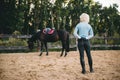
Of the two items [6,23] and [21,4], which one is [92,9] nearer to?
[21,4]

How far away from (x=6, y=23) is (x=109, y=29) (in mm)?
25372

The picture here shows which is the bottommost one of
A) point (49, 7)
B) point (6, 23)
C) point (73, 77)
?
point (73, 77)

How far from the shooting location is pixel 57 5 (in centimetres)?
4675

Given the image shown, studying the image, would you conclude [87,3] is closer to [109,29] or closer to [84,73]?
[109,29]

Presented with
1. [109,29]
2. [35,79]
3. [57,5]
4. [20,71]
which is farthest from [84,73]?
[109,29]

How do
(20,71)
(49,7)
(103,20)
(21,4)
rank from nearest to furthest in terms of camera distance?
1. (20,71)
2. (21,4)
3. (49,7)
4. (103,20)

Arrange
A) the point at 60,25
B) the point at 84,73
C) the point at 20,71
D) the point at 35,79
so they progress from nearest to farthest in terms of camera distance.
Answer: the point at 35,79, the point at 84,73, the point at 20,71, the point at 60,25

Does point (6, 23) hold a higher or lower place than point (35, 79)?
higher

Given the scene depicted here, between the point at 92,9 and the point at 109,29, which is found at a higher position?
the point at 92,9

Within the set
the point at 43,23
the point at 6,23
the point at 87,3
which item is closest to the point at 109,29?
the point at 87,3

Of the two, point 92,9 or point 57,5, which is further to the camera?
point 92,9

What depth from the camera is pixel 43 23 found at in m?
42.6

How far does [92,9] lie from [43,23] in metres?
17.0

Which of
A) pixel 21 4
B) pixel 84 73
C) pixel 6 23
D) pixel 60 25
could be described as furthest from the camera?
pixel 60 25
